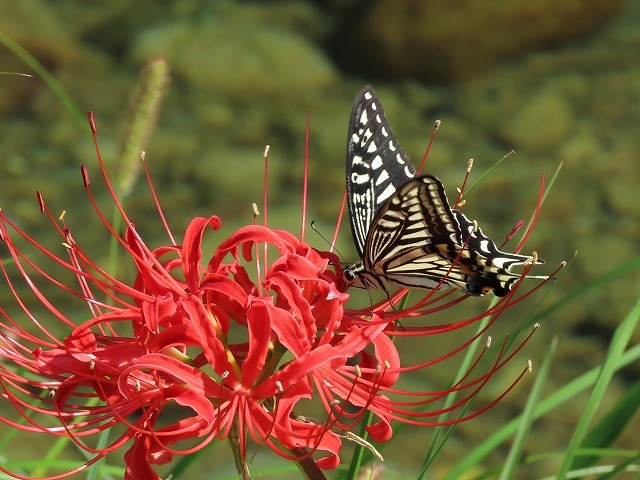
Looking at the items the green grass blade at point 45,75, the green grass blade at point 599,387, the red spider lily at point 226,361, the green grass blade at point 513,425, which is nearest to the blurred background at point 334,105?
the green grass blade at point 45,75

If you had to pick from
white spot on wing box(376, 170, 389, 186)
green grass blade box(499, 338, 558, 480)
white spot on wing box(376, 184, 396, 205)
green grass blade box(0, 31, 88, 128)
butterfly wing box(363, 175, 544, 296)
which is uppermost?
green grass blade box(0, 31, 88, 128)

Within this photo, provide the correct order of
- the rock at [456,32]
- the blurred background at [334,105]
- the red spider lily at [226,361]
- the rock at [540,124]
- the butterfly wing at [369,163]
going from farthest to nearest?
1. the rock at [456,32]
2. the rock at [540,124]
3. the blurred background at [334,105]
4. the butterfly wing at [369,163]
5. the red spider lily at [226,361]

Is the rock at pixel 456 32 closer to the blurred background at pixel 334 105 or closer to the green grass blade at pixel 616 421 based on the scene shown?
the blurred background at pixel 334 105

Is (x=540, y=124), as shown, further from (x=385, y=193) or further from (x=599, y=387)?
(x=599, y=387)

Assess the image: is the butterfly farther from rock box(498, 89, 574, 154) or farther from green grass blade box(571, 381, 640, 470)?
rock box(498, 89, 574, 154)

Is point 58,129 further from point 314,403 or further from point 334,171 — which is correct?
point 314,403

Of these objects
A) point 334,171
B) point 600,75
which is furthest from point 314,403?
point 600,75

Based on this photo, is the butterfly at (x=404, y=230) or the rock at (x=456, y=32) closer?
the butterfly at (x=404, y=230)

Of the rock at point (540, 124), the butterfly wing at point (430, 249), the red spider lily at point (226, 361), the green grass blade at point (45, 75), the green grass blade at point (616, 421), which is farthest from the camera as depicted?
the rock at point (540, 124)

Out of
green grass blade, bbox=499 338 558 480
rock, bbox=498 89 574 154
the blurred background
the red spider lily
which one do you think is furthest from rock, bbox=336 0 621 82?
the red spider lily
